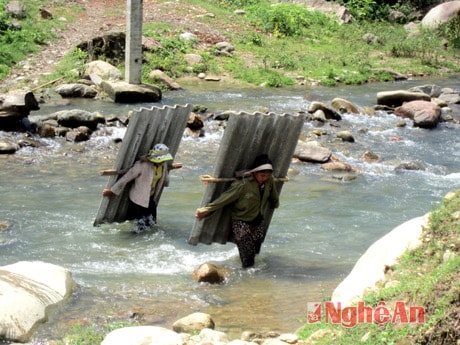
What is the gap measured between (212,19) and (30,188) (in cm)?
1808

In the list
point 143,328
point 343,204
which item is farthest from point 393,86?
point 143,328

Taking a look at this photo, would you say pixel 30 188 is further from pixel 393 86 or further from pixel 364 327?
pixel 393 86

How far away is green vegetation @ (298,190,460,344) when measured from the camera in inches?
209

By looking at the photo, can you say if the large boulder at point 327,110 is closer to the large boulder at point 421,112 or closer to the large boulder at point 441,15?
the large boulder at point 421,112

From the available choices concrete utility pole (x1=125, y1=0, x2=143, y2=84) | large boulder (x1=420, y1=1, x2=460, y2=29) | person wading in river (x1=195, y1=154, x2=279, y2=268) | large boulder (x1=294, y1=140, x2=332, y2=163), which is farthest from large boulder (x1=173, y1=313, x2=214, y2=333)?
large boulder (x1=420, y1=1, x2=460, y2=29)

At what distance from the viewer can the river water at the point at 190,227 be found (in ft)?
26.2

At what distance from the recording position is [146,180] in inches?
385

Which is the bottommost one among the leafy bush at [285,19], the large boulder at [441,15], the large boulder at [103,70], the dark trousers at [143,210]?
the dark trousers at [143,210]

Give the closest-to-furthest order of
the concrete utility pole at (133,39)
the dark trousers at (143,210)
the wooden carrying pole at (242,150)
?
the wooden carrying pole at (242,150)
the dark trousers at (143,210)
the concrete utility pole at (133,39)

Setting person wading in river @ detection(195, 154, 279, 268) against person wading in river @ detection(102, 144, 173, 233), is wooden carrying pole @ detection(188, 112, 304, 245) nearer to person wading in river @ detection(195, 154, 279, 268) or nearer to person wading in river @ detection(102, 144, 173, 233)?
person wading in river @ detection(195, 154, 279, 268)

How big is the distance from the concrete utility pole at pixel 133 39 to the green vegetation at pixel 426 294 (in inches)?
562

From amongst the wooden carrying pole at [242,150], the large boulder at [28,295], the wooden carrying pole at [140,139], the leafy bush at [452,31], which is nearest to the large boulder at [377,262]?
the wooden carrying pole at [242,150]

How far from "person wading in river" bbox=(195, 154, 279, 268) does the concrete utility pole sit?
12.1 metres

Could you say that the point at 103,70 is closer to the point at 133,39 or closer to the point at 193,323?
the point at 133,39
